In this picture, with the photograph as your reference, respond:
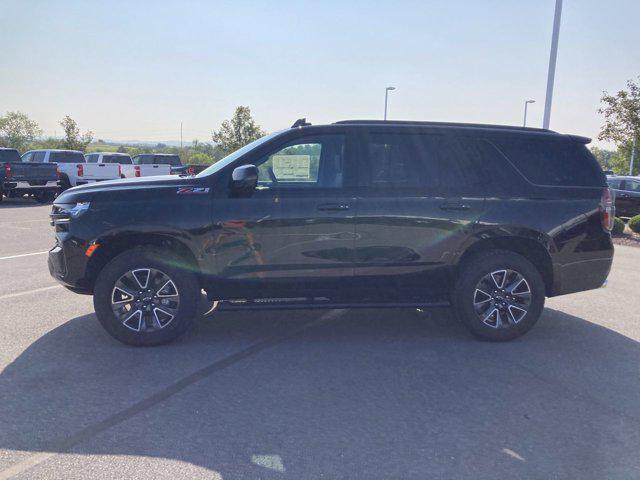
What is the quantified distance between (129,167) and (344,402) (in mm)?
20607

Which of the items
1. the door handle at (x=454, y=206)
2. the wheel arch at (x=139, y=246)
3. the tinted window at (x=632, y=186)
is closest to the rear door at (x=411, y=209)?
the door handle at (x=454, y=206)

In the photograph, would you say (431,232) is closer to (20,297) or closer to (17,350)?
(17,350)

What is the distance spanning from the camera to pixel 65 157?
23.0 metres

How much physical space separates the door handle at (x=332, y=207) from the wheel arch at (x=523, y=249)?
50.4 inches

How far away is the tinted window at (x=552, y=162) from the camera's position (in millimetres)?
5176

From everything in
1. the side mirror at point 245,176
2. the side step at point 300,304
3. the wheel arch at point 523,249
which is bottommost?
the side step at point 300,304

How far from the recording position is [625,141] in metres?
24.1

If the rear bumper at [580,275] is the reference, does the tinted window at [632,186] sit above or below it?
above

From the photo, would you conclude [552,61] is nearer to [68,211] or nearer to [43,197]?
[68,211]

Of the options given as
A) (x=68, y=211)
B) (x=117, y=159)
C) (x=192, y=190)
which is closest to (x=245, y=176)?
(x=192, y=190)

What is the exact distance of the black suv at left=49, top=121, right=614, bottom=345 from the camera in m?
4.75

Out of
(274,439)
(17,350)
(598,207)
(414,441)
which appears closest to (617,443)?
(414,441)

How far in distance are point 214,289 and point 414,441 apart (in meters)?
2.41

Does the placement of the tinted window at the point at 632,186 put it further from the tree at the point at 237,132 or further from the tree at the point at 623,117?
the tree at the point at 237,132
